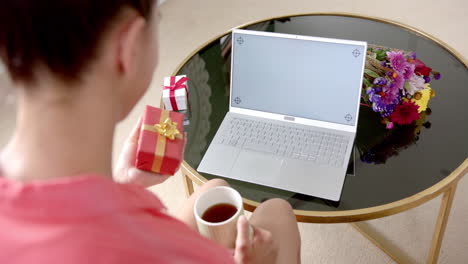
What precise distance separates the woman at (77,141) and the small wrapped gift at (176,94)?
87 centimetres

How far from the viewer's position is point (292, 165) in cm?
135

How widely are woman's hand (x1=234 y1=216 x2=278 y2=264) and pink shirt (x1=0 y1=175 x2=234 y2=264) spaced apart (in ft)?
1.09

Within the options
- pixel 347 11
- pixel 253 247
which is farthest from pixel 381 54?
pixel 347 11

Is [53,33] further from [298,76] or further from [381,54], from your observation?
[381,54]

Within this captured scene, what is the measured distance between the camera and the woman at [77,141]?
55 centimetres

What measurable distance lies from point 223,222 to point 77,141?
1.46 feet

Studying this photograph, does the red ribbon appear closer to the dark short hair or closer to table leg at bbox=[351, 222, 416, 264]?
table leg at bbox=[351, 222, 416, 264]

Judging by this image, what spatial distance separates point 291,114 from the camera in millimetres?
1471

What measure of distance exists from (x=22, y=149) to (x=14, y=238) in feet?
0.45

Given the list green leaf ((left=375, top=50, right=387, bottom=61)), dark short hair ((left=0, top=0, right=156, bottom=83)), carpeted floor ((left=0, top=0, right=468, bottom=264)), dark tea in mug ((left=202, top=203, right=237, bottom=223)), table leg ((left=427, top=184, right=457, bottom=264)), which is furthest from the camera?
carpeted floor ((left=0, top=0, right=468, bottom=264))

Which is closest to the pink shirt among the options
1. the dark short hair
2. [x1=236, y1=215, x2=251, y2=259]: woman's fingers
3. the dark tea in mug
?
the dark short hair

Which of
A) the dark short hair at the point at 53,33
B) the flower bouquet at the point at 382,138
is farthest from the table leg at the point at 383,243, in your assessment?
the dark short hair at the point at 53,33

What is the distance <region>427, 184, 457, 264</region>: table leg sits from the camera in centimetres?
140

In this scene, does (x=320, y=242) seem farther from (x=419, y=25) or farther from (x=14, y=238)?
(x=419, y=25)
